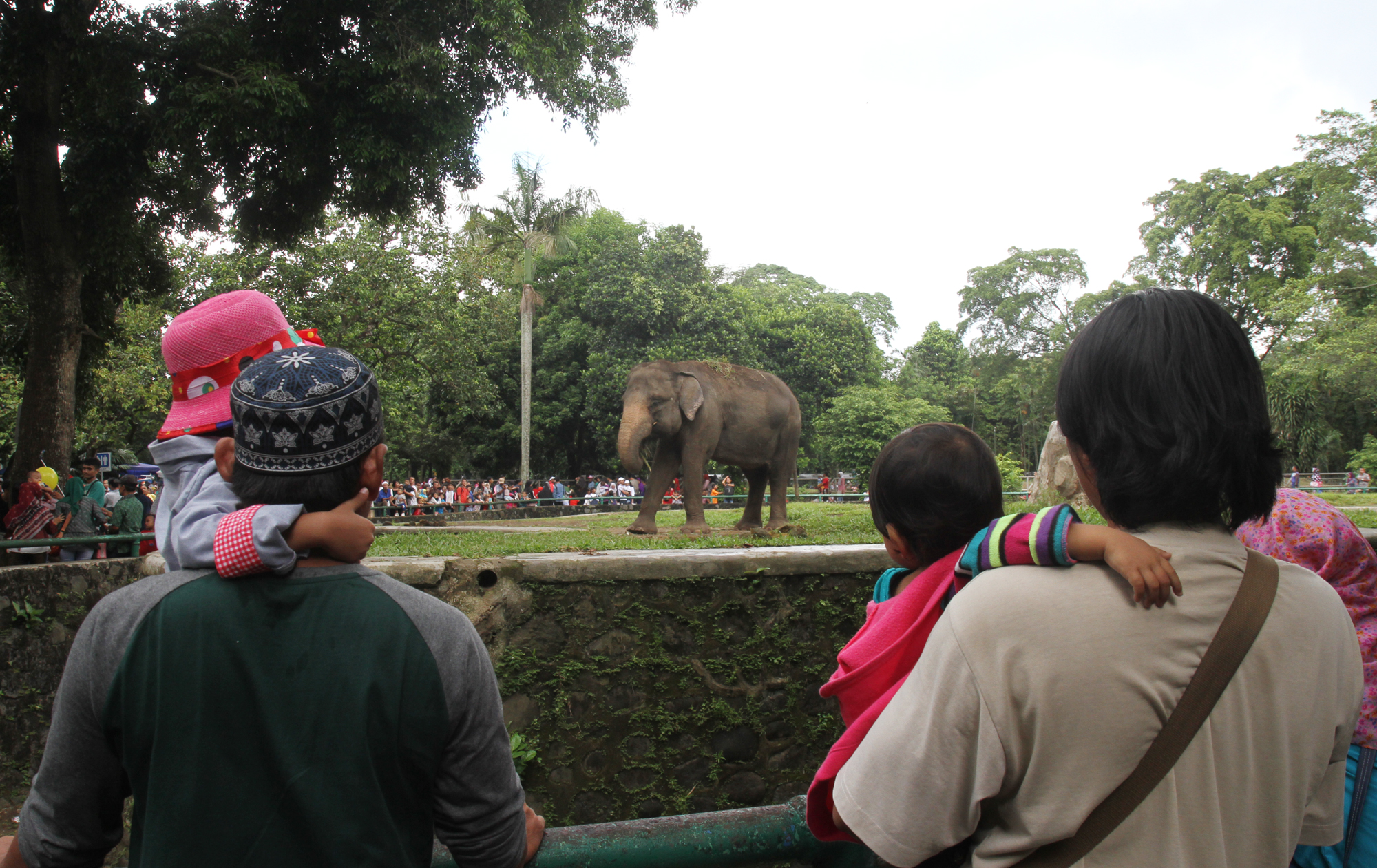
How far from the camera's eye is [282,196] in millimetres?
10406

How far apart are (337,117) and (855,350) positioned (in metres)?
26.8

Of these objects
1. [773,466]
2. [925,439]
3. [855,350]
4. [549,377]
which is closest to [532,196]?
[549,377]

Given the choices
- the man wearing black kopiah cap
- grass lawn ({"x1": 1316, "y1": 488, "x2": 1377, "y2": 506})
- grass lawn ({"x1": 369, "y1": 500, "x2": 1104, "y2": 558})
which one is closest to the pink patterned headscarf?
the man wearing black kopiah cap

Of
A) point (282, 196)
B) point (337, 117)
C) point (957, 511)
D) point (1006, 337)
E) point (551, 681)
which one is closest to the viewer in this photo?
point (957, 511)

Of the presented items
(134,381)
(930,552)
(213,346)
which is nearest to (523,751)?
(213,346)

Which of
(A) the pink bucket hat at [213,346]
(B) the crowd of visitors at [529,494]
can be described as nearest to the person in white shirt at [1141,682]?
(A) the pink bucket hat at [213,346]

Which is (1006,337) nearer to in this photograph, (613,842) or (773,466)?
(773,466)

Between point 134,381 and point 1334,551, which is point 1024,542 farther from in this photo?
point 134,381

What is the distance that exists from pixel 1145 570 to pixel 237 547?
1253 millimetres

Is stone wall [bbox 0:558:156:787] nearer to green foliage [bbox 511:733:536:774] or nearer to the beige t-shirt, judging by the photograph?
green foliage [bbox 511:733:536:774]

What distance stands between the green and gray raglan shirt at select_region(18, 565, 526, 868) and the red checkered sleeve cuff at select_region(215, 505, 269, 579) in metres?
0.04

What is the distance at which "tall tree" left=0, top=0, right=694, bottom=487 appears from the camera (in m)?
8.95

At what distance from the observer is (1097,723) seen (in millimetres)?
1145

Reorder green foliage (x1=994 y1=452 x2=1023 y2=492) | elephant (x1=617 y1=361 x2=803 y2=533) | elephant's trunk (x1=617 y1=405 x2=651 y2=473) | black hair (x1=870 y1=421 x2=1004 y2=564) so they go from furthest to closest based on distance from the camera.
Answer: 1. green foliage (x1=994 y1=452 x2=1023 y2=492)
2. elephant (x1=617 y1=361 x2=803 y2=533)
3. elephant's trunk (x1=617 y1=405 x2=651 y2=473)
4. black hair (x1=870 y1=421 x2=1004 y2=564)
